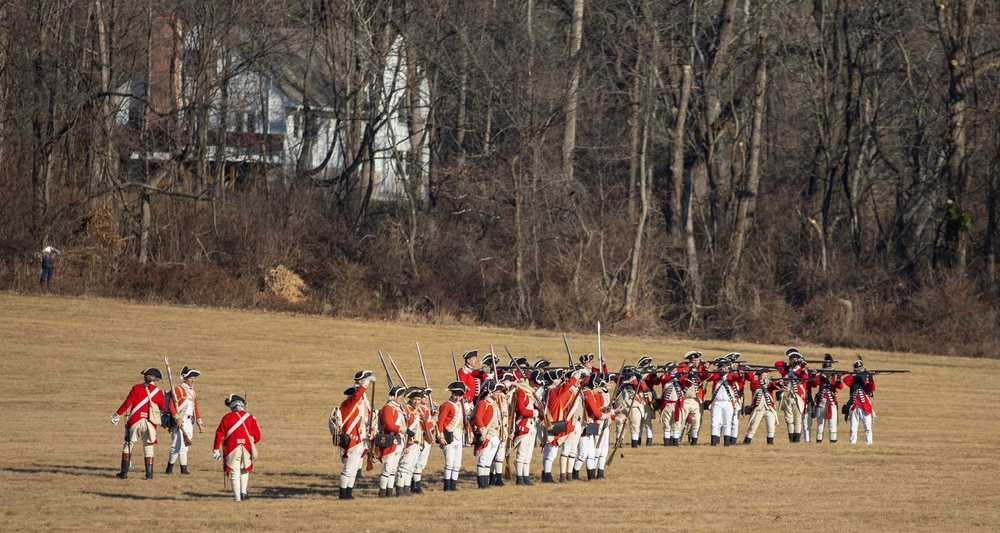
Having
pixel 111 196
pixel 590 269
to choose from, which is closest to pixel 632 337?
pixel 590 269

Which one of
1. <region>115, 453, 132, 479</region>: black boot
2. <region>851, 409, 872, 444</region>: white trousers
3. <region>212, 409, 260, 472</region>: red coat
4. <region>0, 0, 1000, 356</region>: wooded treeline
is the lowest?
<region>115, 453, 132, 479</region>: black boot

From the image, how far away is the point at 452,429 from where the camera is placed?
16500 mm

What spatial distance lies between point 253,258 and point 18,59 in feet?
39.8

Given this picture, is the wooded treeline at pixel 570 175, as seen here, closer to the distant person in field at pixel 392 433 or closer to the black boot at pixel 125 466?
the black boot at pixel 125 466

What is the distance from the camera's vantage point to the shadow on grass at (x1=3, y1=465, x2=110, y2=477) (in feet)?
57.6

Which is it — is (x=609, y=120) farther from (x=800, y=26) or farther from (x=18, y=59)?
(x=18, y=59)

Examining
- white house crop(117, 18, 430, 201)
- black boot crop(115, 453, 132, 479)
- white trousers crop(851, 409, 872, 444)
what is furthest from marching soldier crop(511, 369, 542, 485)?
white house crop(117, 18, 430, 201)

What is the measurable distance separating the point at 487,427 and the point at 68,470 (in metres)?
6.61

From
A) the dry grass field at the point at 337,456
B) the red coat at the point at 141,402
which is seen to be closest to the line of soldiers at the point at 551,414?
the dry grass field at the point at 337,456

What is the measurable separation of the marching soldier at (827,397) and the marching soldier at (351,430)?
1074 cm

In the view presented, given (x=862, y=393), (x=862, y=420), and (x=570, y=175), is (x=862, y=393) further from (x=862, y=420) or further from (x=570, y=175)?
(x=570, y=175)

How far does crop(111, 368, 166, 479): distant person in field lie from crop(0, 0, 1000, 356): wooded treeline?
23703 millimetres

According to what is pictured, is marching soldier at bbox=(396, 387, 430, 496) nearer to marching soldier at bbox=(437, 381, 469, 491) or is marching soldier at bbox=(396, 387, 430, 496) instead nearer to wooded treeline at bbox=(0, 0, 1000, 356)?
marching soldier at bbox=(437, 381, 469, 491)

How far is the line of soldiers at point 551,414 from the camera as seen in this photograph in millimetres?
15898
